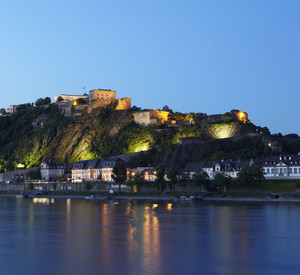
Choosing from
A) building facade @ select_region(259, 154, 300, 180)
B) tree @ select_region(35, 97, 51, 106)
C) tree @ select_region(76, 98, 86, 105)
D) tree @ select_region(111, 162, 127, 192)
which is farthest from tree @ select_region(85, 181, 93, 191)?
tree @ select_region(35, 97, 51, 106)

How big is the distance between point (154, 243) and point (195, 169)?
40.9 meters

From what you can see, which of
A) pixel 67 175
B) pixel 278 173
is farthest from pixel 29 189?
pixel 278 173

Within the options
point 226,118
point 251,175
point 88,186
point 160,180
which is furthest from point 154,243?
point 226,118

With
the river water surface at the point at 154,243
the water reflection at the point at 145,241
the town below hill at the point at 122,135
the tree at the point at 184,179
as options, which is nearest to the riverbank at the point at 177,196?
the tree at the point at 184,179

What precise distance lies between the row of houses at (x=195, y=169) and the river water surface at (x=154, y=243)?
16.6m

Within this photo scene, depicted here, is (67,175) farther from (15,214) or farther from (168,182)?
(15,214)

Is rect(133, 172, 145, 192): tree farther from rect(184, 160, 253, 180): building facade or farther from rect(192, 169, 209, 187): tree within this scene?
rect(192, 169, 209, 187): tree

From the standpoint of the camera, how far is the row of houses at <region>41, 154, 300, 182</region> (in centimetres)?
5650

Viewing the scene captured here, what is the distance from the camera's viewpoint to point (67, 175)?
86000mm

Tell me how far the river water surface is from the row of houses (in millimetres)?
16619

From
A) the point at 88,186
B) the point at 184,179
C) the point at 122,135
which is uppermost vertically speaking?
the point at 122,135

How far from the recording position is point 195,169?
6569cm

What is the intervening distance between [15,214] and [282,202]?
25.2 meters

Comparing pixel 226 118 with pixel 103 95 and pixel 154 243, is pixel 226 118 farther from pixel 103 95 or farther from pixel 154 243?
pixel 154 243
